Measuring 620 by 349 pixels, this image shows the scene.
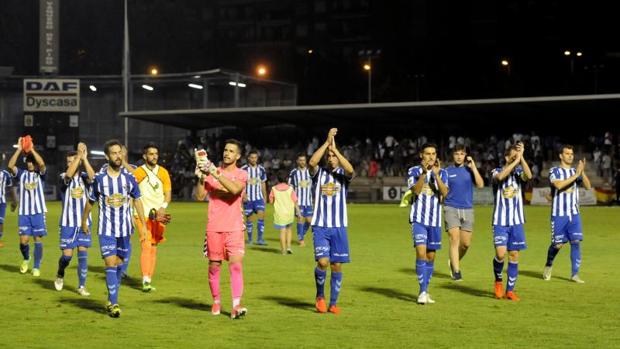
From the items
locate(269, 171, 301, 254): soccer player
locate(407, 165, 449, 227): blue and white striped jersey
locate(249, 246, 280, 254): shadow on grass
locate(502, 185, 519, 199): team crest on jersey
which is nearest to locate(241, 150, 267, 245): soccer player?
locate(249, 246, 280, 254): shadow on grass

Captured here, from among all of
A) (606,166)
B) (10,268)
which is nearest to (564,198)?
(10,268)

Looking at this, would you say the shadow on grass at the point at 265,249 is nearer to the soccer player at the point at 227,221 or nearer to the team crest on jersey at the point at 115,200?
the team crest on jersey at the point at 115,200

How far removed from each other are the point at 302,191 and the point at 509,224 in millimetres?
11198

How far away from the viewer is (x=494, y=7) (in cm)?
12369

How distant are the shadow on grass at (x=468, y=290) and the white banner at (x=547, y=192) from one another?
31.7 meters

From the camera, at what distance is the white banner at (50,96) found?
61.9 meters

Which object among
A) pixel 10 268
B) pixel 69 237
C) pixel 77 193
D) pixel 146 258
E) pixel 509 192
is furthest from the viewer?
pixel 10 268

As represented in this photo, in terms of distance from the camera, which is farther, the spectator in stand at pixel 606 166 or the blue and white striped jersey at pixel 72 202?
the spectator in stand at pixel 606 166

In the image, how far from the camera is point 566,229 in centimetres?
1781

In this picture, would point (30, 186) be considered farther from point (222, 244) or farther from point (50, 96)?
point (50, 96)

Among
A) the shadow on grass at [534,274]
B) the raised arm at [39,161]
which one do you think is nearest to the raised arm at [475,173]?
the shadow on grass at [534,274]

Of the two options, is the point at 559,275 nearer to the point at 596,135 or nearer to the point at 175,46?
the point at 596,135

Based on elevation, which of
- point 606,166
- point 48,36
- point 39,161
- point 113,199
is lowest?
point 113,199

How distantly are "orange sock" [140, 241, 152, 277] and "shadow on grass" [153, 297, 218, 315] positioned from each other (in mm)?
899
